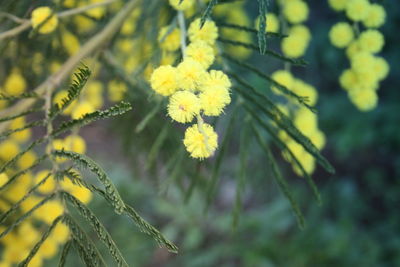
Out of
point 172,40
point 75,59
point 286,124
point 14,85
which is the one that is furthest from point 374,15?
point 14,85

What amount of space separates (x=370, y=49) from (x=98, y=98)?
3.01 feet

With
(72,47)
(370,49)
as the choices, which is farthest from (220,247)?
(370,49)

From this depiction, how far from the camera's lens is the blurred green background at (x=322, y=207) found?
2.46m

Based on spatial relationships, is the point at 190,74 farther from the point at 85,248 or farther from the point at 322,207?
the point at 322,207

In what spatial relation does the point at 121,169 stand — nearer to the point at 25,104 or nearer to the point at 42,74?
the point at 42,74

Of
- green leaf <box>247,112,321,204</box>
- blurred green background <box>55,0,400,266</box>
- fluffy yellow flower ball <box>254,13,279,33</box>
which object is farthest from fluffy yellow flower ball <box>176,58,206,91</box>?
blurred green background <box>55,0,400,266</box>

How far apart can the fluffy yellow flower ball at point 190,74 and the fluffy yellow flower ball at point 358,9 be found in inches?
18.7

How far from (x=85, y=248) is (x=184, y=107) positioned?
260mm

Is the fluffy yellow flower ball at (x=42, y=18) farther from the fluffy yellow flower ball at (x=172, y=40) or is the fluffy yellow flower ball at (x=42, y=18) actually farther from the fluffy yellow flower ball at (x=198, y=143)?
the fluffy yellow flower ball at (x=198, y=143)

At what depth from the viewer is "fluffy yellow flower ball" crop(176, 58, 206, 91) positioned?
72 cm

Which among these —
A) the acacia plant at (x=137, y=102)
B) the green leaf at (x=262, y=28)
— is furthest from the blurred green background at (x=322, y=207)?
the green leaf at (x=262, y=28)

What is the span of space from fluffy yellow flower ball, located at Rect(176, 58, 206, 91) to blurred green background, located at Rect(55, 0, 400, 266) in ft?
4.34

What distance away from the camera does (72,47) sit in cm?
144

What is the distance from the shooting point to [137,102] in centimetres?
137
